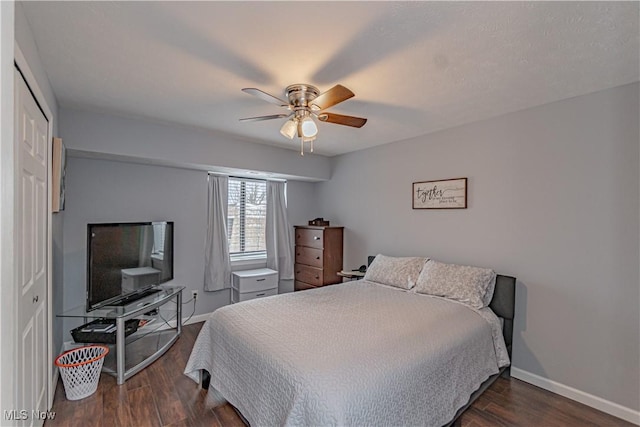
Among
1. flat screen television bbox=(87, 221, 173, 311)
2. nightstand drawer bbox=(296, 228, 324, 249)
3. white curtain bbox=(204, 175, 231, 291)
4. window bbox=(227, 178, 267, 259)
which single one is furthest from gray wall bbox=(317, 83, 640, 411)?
flat screen television bbox=(87, 221, 173, 311)

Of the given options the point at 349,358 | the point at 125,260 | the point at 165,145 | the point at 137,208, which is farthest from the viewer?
the point at 137,208

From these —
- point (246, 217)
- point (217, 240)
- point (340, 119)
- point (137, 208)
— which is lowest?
point (217, 240)

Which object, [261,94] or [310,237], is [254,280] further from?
[261,94]

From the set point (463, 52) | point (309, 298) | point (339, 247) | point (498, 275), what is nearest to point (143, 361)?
point (309, 298)

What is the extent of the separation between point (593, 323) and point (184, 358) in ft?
11.7

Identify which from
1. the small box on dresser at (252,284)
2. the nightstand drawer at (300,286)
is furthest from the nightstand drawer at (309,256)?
the small box on dresser at (252,284)

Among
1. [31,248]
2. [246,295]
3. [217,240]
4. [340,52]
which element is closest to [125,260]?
[217,240]

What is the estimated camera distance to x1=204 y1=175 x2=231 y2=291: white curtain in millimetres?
4039

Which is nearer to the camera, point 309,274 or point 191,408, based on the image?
point 191,408

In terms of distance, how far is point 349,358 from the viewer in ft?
5.38

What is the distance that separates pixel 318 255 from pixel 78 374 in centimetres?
283

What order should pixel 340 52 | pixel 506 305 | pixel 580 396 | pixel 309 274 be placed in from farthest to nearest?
1. pixel 309 274
2. pixel 506 305
3. pixel 580 396
4. pixel 340 52

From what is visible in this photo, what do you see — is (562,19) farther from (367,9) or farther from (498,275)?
(498,275)

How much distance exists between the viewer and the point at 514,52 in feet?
5.82
